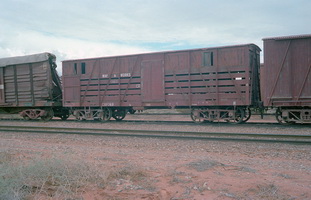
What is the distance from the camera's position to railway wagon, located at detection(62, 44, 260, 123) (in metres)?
12.2

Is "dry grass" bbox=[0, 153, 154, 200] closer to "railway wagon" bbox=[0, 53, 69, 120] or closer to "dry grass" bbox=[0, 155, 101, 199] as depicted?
"dry grass" bbox=[0, 155, 101, 199]

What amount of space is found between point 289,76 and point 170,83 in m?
5.30

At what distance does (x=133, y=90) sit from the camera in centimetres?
1406

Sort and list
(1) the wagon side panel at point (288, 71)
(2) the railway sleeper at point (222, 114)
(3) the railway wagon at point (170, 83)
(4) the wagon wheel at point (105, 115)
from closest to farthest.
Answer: (1) the wagon side panel at point (288, 71), (3) the railway wagon at point (170, 83), (2) the railway sleeper at point (222, 114), (4) the wagon wheel at point (105, 115)

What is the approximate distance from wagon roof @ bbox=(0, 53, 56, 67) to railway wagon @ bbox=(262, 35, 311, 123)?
12.0 metres

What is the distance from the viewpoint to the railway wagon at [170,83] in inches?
482

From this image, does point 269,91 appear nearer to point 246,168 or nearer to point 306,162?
point 306,162

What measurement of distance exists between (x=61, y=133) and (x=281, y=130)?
8.74 metres

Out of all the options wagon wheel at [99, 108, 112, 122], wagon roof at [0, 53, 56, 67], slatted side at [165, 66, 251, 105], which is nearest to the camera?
slatted side at [165, 66, 251, 105]

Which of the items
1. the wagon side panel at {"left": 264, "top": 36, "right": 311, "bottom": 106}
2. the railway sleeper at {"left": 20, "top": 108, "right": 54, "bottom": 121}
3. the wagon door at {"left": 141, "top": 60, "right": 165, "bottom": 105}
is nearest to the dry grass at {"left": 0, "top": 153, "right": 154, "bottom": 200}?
the wagon door at {"left": 141, "top": 60, "right": 165, "bottom": 105}

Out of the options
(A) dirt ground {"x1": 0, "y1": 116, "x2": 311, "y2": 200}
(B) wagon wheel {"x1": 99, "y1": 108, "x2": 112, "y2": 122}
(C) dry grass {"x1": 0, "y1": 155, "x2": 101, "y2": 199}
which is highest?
(B) wagon wheel {"x1": 99, "y1": 108, "x2": 112, "y2": 122}

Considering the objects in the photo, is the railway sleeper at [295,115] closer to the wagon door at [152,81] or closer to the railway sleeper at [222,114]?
the railway sleeper at [222,114]

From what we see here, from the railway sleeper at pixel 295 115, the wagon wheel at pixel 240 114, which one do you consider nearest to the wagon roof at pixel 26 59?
the wagon wheel at pixel 240 114

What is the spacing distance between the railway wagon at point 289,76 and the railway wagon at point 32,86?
38.5 ft
